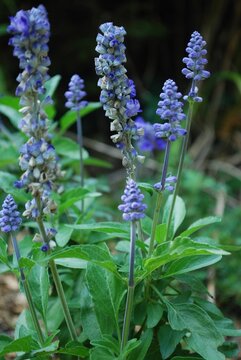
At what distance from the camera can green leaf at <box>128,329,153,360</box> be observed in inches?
78.8

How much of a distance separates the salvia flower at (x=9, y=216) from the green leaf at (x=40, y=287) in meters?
0.32

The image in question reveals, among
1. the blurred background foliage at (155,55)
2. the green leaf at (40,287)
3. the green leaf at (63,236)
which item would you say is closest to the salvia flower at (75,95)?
the green leaf at (63,236)

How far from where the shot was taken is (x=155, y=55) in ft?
21.5

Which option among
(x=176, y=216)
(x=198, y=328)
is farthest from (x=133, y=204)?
(x=176, y=216)

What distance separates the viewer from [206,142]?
588cm

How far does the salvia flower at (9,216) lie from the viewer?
6.05 feet

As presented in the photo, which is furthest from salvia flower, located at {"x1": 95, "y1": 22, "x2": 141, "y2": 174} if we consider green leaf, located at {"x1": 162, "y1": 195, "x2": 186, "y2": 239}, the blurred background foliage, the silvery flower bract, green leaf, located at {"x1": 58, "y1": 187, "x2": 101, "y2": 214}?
the blurred background foliage

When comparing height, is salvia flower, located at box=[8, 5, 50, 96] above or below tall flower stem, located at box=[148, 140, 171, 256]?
above

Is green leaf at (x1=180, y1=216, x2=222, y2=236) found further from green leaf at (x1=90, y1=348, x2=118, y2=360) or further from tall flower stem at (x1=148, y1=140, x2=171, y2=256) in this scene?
green leaf at (x1=90, y1=348, x2=118, y2=360)

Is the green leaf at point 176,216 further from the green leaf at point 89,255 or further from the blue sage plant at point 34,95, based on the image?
the blue sage plant at point 34,95

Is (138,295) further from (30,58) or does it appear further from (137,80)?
(137,80)

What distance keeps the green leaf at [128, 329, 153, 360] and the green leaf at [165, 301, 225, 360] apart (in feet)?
0.40

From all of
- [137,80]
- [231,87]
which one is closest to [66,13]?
[137,80]

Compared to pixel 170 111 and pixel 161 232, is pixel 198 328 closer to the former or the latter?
pixel 161 232
